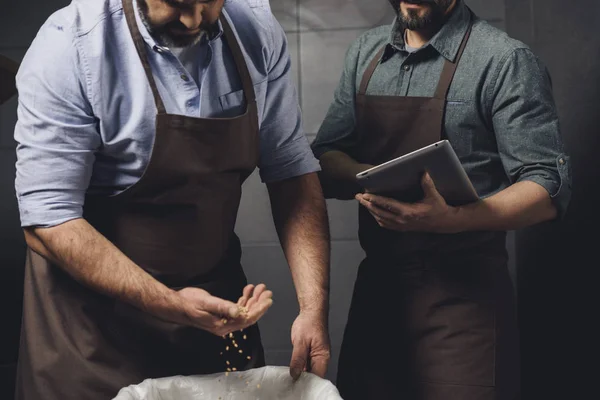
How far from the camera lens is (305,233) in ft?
5.89

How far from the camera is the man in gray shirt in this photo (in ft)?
6.55

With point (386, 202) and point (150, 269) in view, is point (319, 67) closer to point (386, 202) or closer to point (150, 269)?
point (386, 202)

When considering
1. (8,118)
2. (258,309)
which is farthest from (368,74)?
(8,118)

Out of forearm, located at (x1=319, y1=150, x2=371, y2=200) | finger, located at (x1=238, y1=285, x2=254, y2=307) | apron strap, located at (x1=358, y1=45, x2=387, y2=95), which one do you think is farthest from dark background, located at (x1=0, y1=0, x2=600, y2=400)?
finger, located at (x1=238, y1=285, x2=254, y2=307)

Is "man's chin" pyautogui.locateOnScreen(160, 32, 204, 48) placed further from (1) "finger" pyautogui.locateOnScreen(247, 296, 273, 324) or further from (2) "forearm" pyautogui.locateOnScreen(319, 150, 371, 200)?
(2) "forearm" pyautogui.locateOnScreen(319, 150, 371, 200)

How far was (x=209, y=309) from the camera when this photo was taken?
1445 mm

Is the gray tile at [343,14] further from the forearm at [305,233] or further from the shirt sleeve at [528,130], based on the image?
the forearm at [305,233]

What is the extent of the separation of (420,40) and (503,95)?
29 cm

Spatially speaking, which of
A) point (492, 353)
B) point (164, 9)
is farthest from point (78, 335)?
point (492, 353)

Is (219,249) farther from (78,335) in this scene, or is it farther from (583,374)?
(583,374)

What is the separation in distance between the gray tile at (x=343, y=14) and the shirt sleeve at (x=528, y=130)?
1.26 meters

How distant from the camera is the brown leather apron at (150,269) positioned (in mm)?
1579

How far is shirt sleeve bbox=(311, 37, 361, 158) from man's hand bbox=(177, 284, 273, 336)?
2.83ft

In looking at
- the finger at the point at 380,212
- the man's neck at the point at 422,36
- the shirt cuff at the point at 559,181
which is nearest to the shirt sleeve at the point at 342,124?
the man's neck at the point at 422,36
